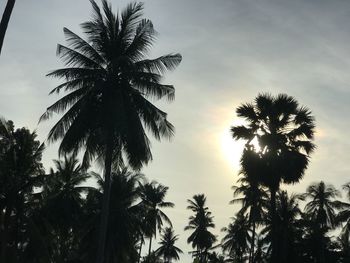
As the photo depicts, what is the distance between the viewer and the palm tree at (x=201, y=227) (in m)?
83.1

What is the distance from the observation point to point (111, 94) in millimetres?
24531

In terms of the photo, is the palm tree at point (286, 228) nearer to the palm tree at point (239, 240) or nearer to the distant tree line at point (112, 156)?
the distant tree line at point (112, 156)

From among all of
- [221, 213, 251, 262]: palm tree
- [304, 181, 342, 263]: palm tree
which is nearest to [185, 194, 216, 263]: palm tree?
[221, 213, 251, 262]: palm tree

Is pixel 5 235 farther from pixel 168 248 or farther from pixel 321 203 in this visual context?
pixel 168 248

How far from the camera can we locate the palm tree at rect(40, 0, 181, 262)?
24.1 meters

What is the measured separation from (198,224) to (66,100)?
62077 mm

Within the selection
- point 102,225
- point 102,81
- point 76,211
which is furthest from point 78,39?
point 76,211

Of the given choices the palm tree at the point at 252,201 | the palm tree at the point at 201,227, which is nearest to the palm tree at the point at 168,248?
the palm tree at the point at 201,227

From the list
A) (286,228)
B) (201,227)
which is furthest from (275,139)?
(201,227)

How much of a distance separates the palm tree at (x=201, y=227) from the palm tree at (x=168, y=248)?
16851 mm

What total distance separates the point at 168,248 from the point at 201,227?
2244cm

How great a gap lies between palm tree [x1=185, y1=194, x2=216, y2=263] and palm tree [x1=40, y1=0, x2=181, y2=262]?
59.4 meters

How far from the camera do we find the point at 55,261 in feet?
127

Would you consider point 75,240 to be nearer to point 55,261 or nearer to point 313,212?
point 55,261
